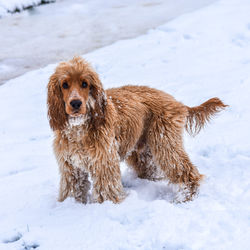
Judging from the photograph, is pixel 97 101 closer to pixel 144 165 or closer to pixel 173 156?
pixel 173 156

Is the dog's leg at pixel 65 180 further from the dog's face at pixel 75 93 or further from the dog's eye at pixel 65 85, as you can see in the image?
the dog's eye at pixel 65 85

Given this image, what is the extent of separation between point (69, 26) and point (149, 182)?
1055 centimetres

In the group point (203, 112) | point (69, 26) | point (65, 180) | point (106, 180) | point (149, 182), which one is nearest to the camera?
point (106, 180)

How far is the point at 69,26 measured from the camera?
46.5 feet

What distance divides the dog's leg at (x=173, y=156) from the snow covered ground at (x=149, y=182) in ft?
0.64

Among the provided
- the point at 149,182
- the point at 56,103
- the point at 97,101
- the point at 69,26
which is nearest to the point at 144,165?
the point at 149,182

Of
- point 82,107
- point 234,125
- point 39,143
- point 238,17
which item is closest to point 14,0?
point 238,17

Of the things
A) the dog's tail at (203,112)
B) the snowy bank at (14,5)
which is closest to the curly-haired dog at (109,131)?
the dog's tail at (203,112)

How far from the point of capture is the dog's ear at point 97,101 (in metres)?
3.74

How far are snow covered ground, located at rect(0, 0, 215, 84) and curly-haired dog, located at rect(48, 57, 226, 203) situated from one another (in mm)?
6301

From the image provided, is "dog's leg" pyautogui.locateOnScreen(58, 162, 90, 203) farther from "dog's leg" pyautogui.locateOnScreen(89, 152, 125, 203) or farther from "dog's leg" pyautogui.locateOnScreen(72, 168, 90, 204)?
"dog's leg" pyautogui.locateOnScreen(89, 152, 125, 203)

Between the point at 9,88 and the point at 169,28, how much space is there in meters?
4.90

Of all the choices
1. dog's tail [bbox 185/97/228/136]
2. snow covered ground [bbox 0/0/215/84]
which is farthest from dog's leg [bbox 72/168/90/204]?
snow covered ground [bbox 0/0/215/84]

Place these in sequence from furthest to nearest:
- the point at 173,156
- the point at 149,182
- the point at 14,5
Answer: the point at 14,5, the point at 149,182, the point at 173,156
